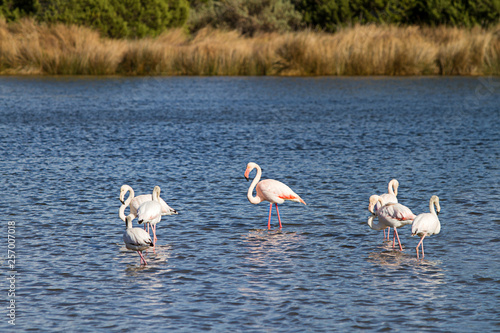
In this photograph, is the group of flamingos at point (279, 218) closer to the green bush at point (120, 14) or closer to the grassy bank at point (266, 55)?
the grassy bank at point (266, 55)

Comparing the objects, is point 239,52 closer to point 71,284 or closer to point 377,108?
point 377,108

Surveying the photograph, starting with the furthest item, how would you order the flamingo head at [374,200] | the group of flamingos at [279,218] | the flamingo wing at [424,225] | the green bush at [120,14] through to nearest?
the green bush at [120,14], the flamingo head at [374,200], the flamingo wing at [424,225], the group of flamingos at [279,218]

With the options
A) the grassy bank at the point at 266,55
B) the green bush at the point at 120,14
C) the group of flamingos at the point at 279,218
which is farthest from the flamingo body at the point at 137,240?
the green bush at the point at 120,14

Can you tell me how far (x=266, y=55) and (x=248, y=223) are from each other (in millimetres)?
25252

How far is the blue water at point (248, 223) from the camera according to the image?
6.53m

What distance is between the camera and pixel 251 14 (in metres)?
53.7

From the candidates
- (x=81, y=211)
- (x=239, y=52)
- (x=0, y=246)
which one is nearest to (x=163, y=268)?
(x=0, y=246)

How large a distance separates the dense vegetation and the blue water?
2084cm

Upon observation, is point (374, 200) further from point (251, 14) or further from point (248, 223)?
point (251, 14)

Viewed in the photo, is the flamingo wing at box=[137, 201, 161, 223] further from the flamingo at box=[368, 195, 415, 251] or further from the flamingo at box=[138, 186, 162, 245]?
the flamingo at box=[368, 195, 415, 251]

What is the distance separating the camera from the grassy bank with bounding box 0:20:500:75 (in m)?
33.3

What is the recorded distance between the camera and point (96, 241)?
8906mm

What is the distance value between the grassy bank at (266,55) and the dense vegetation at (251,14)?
15.2ft

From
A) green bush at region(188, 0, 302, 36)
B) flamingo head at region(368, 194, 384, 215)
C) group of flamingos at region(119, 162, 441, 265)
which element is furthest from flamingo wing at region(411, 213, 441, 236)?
green bush at region(188, 0, 302, 36)
